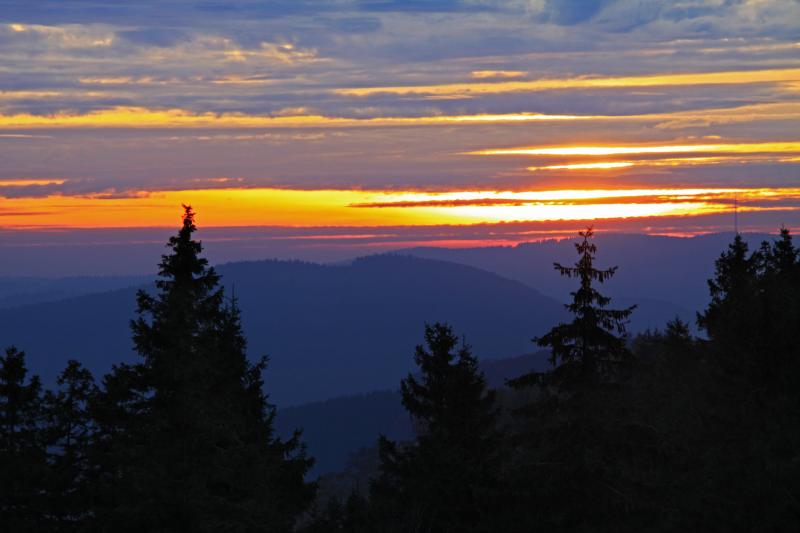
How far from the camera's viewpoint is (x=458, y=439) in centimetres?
3278

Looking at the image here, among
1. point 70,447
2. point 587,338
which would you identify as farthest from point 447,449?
point 70,447

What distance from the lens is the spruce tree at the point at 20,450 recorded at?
29172 mm

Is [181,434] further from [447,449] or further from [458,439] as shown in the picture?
[458,439]

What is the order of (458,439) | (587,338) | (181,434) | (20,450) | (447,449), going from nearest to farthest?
(181,434)
(587,338)
(20,450)
(447,449)
(458,439)

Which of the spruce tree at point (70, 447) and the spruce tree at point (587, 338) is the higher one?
the spruce tree at point (587, 338)

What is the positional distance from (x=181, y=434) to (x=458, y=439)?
11810mm

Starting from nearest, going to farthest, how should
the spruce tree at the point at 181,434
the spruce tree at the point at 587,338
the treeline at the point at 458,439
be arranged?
the spruce tree at the point at 181,434 < the treeline at the point at 458,439 < the spruce tree at the point at 587,338

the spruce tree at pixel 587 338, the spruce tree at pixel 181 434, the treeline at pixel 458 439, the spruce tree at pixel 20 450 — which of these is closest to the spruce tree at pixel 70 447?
the treeline at pixel 458 439

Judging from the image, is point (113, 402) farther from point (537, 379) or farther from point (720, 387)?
point (720, 387)

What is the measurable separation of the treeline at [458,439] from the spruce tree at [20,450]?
47mm

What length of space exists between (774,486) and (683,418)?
989 centimetres

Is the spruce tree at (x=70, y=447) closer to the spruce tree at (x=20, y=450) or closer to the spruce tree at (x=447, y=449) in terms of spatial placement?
the spruce tree at (x=20, y=450)

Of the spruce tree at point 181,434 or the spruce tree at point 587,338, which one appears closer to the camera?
the spruce tree at point 181,434

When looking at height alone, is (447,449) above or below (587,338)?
below
